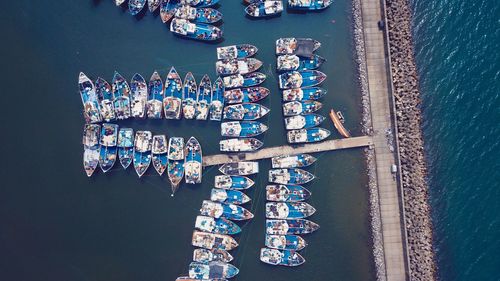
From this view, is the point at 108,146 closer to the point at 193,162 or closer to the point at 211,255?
the point at 193,162

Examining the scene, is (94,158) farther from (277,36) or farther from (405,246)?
(405,246)

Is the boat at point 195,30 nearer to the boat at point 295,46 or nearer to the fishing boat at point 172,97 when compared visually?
the fishing boat at point 172,97

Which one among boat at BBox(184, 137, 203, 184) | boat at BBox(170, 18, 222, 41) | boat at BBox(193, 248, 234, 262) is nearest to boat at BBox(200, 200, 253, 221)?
boat at BBox(184, 137, 203, 184)

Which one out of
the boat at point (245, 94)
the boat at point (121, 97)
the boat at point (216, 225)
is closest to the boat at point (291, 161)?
the boat at point (245, 94)

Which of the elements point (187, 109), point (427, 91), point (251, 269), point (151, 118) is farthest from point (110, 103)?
point (427, 91)

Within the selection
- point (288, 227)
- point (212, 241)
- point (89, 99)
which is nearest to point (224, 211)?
point (212, 241)

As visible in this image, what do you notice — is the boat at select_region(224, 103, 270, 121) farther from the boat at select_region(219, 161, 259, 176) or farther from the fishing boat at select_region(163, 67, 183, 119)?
the fishing boat at select_region(163, 67, 183, 119)
